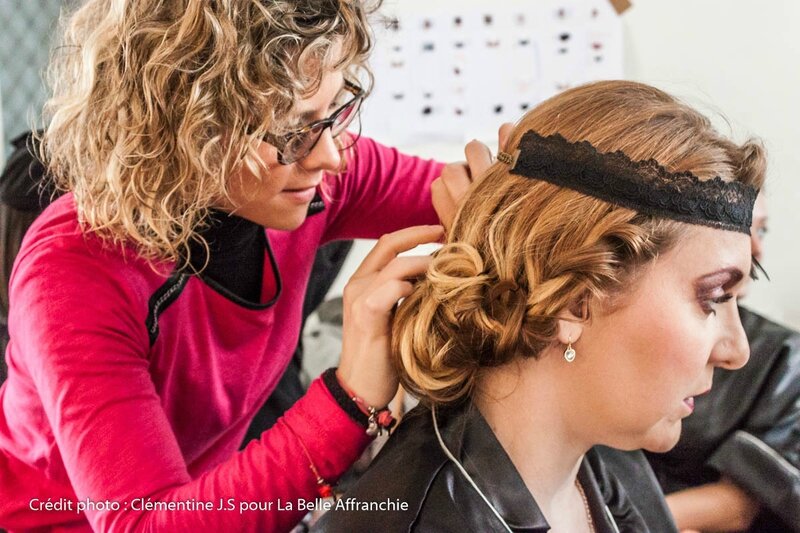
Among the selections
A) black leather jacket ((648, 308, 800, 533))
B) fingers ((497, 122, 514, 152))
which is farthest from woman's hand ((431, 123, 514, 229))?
black leather jacket ((648, 308, 800, 533))

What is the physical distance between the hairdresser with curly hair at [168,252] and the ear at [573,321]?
0.60 ft

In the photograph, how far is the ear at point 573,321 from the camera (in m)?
1.01

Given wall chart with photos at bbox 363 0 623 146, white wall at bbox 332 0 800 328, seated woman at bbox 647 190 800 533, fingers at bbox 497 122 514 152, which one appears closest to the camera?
fingers at bbox 497 122 514 152

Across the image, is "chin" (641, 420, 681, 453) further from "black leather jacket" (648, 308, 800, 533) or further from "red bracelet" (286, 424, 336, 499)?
"black leather jacket" (648, 308, 800, 533)

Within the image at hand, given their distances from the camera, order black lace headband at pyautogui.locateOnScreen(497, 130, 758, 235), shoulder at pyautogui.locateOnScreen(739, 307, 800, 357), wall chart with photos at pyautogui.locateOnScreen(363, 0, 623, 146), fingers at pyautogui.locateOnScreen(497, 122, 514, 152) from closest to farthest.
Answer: black lace headband at pyautogui.locateOnScreen(497, 130, 758, 235)
fingers at pyautogui.locateOnScreen(497, 122, 514, 152)
shoulder at pyautogui.locateOnScreen(739, 307, 800, 357)
wall chart with photos at pyautogui.locateOnScreen(363, 0, 623, 146)

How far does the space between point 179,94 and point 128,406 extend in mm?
388

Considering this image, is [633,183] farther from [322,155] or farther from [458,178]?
[322,155]

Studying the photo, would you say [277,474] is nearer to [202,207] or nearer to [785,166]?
[202,207]

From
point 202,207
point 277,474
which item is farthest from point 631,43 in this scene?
point 277,474

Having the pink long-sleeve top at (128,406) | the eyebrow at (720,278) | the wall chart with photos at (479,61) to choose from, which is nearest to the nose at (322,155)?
the pink long-sleeve top at (128,406)

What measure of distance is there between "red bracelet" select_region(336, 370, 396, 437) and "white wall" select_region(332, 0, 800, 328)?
1.43 metres

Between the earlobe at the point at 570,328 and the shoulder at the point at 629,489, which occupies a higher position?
the earlobe at the point at 570,328

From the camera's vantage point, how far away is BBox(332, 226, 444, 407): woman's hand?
3.39ft

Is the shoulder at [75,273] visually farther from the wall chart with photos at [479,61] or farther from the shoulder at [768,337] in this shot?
the wall chart with photos at [479,61]
